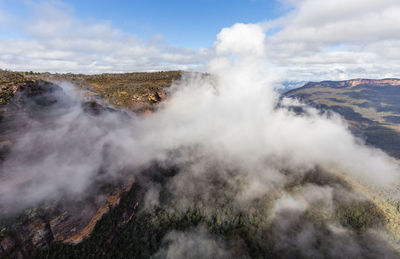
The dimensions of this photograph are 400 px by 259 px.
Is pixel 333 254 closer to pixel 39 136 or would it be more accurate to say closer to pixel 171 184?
pixel 171 184

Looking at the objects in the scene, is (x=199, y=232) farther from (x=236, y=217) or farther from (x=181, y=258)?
(x=236, y=217)

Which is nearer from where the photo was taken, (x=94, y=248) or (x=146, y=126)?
(x=94, y=248)

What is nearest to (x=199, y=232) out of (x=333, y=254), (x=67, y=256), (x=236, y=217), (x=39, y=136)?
(x=236, y=217)

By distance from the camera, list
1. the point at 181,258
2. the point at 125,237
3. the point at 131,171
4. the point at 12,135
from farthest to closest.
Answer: the point at 181,258 < the point at 131,171 < the point at 125,237 < the point at 12,135

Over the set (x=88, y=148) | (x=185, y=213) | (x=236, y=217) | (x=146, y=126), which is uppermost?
(x=88, y=148)

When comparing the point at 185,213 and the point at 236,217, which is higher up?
the point at 185,213

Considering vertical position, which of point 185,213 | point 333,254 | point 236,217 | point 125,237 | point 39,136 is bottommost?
point 333,254

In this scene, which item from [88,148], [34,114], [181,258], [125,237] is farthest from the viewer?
[181,258]

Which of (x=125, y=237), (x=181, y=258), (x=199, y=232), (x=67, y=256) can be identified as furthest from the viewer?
(x=199, y=232)

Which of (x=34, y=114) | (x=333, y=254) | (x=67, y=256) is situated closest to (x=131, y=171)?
(x=67, y=256)
